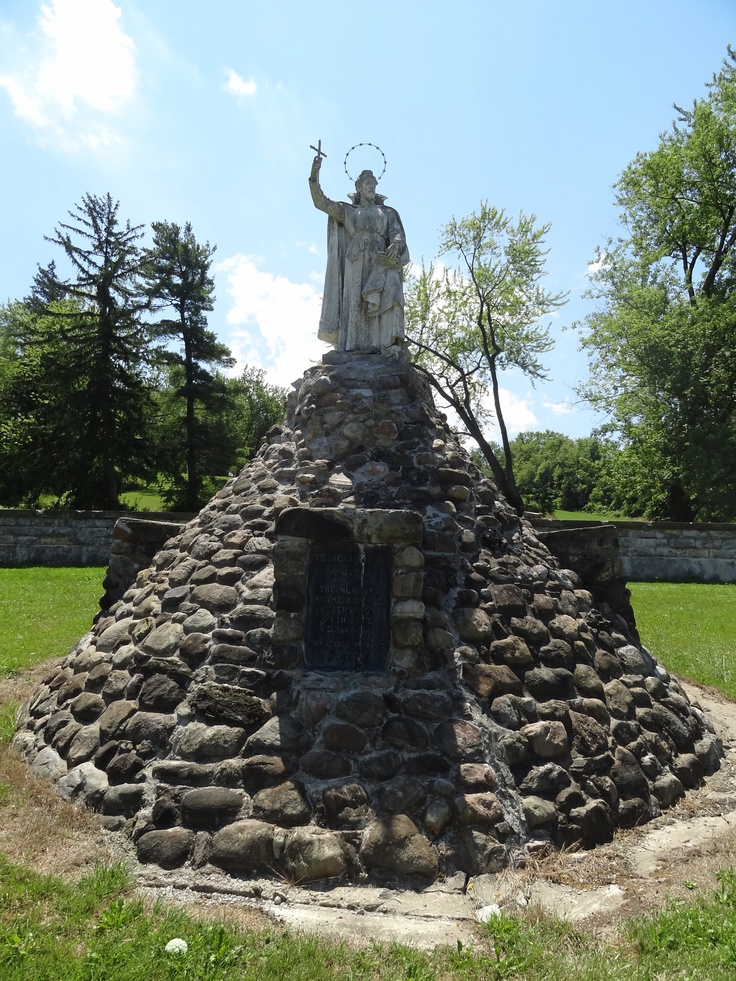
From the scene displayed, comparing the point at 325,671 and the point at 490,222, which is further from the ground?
the point at 490,222

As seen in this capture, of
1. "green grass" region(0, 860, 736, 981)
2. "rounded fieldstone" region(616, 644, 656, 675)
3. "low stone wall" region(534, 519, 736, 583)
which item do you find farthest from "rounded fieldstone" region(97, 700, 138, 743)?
"low stone wall" region(534, 519, 736, 583)

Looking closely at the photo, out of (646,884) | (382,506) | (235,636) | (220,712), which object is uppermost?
(382,506)

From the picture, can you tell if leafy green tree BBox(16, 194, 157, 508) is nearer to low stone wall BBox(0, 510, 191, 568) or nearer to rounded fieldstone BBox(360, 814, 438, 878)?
low stone wall BBox(0, 510, 191, 568)

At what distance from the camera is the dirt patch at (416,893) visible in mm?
A: 3988

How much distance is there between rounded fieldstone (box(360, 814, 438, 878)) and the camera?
4473 mm

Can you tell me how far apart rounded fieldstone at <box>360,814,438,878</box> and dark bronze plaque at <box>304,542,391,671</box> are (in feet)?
4.13

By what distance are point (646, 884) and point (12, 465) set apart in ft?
83.0

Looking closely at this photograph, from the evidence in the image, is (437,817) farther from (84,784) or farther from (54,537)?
(54,537)

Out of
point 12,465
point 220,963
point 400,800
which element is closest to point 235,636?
point 400,800

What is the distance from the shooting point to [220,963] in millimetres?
3383

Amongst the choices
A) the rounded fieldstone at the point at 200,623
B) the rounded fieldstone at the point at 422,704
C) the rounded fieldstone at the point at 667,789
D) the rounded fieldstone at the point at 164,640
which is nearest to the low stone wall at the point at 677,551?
the rounded fieldstone at the point at 667,789

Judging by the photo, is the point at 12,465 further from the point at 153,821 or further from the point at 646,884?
the point at 646,884

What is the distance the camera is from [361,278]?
27.3 ft

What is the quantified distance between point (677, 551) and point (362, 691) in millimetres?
15572
